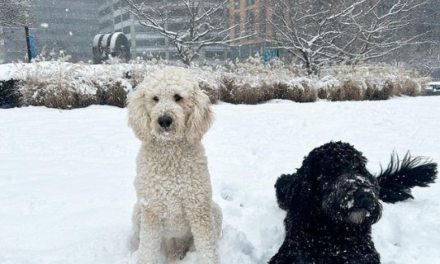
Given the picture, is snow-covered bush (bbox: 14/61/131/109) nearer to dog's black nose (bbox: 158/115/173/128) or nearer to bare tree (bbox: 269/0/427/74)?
dog's black nose (bbox: 158/115/173/128)

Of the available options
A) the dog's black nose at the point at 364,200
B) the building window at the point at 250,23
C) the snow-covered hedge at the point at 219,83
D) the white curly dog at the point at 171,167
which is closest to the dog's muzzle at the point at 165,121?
the white curly dog at the point at 171,167

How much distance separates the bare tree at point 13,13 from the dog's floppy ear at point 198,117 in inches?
738

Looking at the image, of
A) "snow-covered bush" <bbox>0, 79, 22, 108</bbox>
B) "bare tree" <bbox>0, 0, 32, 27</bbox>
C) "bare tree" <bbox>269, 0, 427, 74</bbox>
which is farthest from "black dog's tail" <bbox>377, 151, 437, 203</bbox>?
"bare tree" <bbox>0, 0, 32, 27</bbox>

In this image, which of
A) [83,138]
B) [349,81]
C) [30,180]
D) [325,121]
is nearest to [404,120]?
[325,121]

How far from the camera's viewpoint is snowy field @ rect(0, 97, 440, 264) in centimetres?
254

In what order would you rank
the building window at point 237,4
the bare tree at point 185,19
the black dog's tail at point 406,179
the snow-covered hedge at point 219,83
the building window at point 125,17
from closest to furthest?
the black dog's tail at point 406,179 < the snow-covered hedge at point 219,83 < the bare tree at point 185,19 < the building window at point 237,4 < the building window at point 125,17

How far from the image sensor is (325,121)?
6906mm

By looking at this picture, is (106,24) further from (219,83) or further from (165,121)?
(165,121)

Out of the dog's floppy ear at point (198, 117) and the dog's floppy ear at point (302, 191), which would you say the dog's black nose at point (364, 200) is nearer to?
the dog's floppy ear at point (302, 191)

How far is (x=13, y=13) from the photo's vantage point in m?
17.3

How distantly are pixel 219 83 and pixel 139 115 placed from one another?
8443 mm

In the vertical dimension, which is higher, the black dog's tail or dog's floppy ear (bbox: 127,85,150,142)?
dog's floppy ear (bbox: 127,85,150,142)

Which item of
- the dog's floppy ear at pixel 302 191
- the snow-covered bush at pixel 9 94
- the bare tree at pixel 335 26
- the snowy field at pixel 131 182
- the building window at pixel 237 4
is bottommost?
the snowy field at pixel 131 182

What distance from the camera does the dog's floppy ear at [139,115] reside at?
7.37 ft
